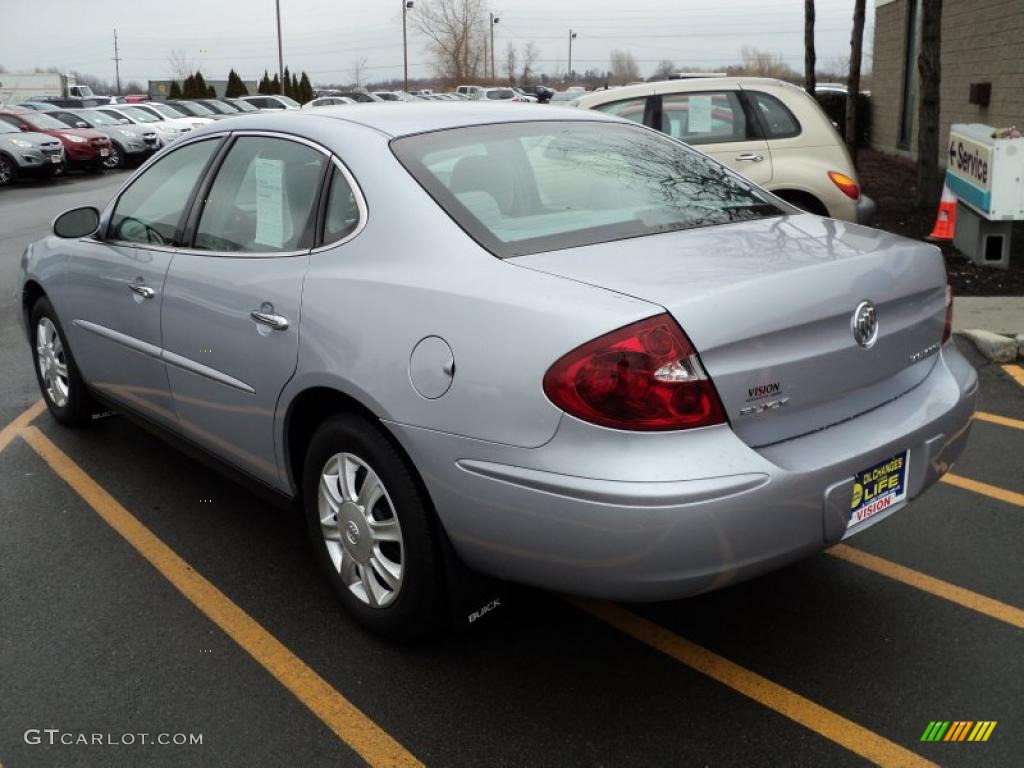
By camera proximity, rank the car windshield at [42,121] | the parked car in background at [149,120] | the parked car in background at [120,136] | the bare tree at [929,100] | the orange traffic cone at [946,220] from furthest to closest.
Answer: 1. the parked car in background at [149,120]
2. the parked car in background at [120,136]
3. the car windshield at [42,121]
4. the bare tree at [929,100]
5. the orange traffic cone at [946,220]

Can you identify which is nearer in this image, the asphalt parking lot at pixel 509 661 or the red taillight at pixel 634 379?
the red taillight at pixel 634 379

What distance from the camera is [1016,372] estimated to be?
6363 mm

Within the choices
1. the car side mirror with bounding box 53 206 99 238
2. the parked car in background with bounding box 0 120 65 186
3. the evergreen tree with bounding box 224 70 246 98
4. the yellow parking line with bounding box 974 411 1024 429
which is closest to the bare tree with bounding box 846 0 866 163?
the yellow parking line with bounding box 974 411 1024 429

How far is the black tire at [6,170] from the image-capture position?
21938 mm

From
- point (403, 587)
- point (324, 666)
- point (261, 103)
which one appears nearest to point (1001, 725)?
point (403, 587)

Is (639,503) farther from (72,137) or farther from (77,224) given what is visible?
(72,137)

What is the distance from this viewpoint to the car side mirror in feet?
16.0

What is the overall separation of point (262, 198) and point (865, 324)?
84.9 inches

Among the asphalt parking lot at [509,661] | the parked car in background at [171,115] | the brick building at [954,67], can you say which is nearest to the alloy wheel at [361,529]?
the asphalt parking lot at [509,661]

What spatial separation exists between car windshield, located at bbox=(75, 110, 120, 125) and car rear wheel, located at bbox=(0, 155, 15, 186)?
6030mm

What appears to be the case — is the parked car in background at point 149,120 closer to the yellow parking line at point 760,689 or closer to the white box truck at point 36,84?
the yellow parking line at point 760,689

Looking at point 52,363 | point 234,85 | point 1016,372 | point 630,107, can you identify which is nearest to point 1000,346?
point 1016,372

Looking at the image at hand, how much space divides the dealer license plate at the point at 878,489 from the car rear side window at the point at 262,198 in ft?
6.27

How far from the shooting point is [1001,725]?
2.85 m
